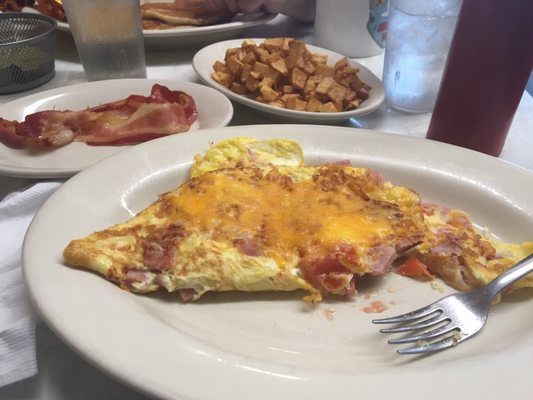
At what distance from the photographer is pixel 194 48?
2.13 m

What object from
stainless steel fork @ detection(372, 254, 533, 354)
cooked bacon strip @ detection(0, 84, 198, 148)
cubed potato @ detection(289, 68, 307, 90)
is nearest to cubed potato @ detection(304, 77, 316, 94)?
cubed potato @ detection(289, 68, 307, 90)

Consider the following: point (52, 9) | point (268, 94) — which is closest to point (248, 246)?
point (268, 94)

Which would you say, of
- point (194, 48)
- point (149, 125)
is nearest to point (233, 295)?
point (149, 125)

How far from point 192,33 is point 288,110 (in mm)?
762

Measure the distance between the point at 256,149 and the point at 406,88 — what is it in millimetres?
714

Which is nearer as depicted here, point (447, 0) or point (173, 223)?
point (173, 223)

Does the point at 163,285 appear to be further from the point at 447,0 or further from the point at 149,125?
the point at 447,0

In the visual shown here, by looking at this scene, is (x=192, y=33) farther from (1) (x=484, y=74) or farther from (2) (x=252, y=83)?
(1) (x=484, y=74)

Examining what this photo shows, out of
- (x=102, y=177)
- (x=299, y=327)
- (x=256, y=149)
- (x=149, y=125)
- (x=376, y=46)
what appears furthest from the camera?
(x=376, y=46)

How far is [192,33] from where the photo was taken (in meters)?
1.94

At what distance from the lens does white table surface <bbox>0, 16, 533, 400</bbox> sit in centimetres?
77

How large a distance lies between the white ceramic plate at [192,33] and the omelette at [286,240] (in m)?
1.07

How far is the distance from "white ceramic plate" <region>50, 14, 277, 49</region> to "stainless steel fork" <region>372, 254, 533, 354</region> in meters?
1.48

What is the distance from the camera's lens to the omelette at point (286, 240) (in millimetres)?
868
